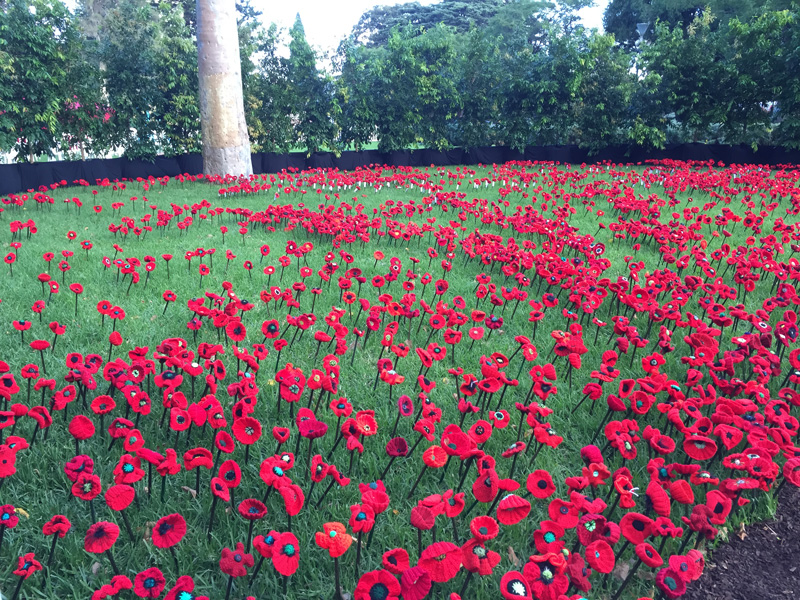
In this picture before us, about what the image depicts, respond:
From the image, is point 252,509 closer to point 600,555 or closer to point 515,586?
point 515,586

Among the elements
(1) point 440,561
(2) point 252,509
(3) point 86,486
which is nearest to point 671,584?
(1) point 440,561

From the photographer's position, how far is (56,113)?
37.0 feet

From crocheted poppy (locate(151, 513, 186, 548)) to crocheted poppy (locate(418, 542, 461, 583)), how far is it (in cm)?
71

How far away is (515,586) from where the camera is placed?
129 cm

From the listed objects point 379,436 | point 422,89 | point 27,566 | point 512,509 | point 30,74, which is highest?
point 422,89

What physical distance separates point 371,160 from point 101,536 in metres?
16.6

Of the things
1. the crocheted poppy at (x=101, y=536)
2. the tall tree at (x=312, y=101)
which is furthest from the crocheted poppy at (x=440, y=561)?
the tall tree at (x=312, y=101)

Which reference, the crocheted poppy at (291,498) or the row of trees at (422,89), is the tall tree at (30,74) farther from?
the crocheted poppy at (291,498)

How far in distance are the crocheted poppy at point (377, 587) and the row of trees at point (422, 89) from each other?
41.6 ft

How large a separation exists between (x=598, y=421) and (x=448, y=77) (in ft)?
58.6

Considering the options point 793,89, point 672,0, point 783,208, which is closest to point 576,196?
point 783,208

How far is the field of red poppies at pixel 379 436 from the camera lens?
58.9 inches

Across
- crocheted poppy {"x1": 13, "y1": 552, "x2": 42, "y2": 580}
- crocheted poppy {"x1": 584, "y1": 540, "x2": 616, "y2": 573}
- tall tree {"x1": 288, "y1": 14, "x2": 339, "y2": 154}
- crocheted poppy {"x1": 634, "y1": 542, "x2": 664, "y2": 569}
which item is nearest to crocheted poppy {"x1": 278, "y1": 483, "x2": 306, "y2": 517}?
crocheted poppy {"x1": 13, "y1": 552, "x2": 42, "y2": 580}

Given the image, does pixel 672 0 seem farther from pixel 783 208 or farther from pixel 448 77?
pixel 783 208
